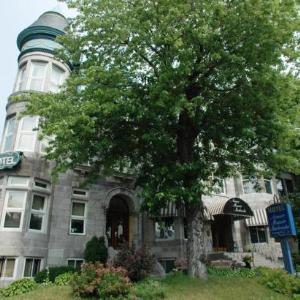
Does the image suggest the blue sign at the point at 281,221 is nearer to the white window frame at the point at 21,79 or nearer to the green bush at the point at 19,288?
the green bush at the point at 19,288

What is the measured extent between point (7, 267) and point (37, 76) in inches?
472

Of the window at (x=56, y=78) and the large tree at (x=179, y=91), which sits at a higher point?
the window at (x=56, y=78)

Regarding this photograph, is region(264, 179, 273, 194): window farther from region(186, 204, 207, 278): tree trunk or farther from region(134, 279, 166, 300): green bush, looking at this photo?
region(134, 279, 166, 300): green bush

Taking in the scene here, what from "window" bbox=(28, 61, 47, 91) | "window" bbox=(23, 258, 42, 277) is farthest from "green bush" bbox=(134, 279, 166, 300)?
"window" bbox=(28, 61, 47, 91)

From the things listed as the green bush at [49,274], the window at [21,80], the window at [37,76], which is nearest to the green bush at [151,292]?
the green bush at [49,274]

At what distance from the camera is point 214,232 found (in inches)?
984

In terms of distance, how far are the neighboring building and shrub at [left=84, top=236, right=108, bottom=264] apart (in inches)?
44.3

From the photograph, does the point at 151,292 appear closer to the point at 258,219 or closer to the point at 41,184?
the point at 41,184

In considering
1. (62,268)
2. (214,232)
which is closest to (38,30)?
(62,268)

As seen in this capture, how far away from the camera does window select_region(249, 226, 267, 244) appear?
2477 centimetres

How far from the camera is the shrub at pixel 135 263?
1445 centimetres

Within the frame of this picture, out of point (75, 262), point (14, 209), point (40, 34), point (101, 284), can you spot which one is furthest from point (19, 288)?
point (40, 34)

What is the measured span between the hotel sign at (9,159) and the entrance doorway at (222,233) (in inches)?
596

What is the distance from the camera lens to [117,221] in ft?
74.3
